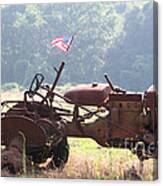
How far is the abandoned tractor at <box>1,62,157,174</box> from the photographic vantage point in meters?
2.71

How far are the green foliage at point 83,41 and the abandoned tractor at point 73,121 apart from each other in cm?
5

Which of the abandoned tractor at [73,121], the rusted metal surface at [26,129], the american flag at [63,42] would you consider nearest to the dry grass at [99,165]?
the abandoned tractor at [73,121]

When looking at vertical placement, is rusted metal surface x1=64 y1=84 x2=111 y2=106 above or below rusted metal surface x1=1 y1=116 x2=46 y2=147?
above

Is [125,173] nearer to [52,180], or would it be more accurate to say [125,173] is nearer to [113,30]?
[52,180]

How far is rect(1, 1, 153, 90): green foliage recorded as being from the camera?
2.70 metres

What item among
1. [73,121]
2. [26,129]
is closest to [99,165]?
[73,121]

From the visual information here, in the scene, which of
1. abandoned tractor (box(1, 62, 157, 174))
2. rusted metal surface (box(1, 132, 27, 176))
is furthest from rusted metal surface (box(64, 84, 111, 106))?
rusted metal surface (box(1, 132, 27, 176))

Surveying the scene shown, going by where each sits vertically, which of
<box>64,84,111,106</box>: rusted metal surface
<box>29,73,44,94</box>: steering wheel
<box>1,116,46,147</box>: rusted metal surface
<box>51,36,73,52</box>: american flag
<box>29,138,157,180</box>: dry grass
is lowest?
<box>29,138,157,180</box>: dry grass

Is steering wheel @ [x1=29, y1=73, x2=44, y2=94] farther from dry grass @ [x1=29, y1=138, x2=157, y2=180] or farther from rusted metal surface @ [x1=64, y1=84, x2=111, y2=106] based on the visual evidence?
dry grass @ [x1=29, y1=138, x2=157, y2=180]

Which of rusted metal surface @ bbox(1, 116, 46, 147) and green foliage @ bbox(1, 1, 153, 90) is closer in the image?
green foliage @ bbox(1, 1, 153, 90)

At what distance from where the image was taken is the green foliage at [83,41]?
8.87 ft

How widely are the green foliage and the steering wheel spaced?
0.02 m

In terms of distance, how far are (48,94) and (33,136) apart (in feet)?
0.65

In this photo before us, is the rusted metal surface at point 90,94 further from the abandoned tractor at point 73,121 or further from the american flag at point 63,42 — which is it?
the american flag at point 63,42
